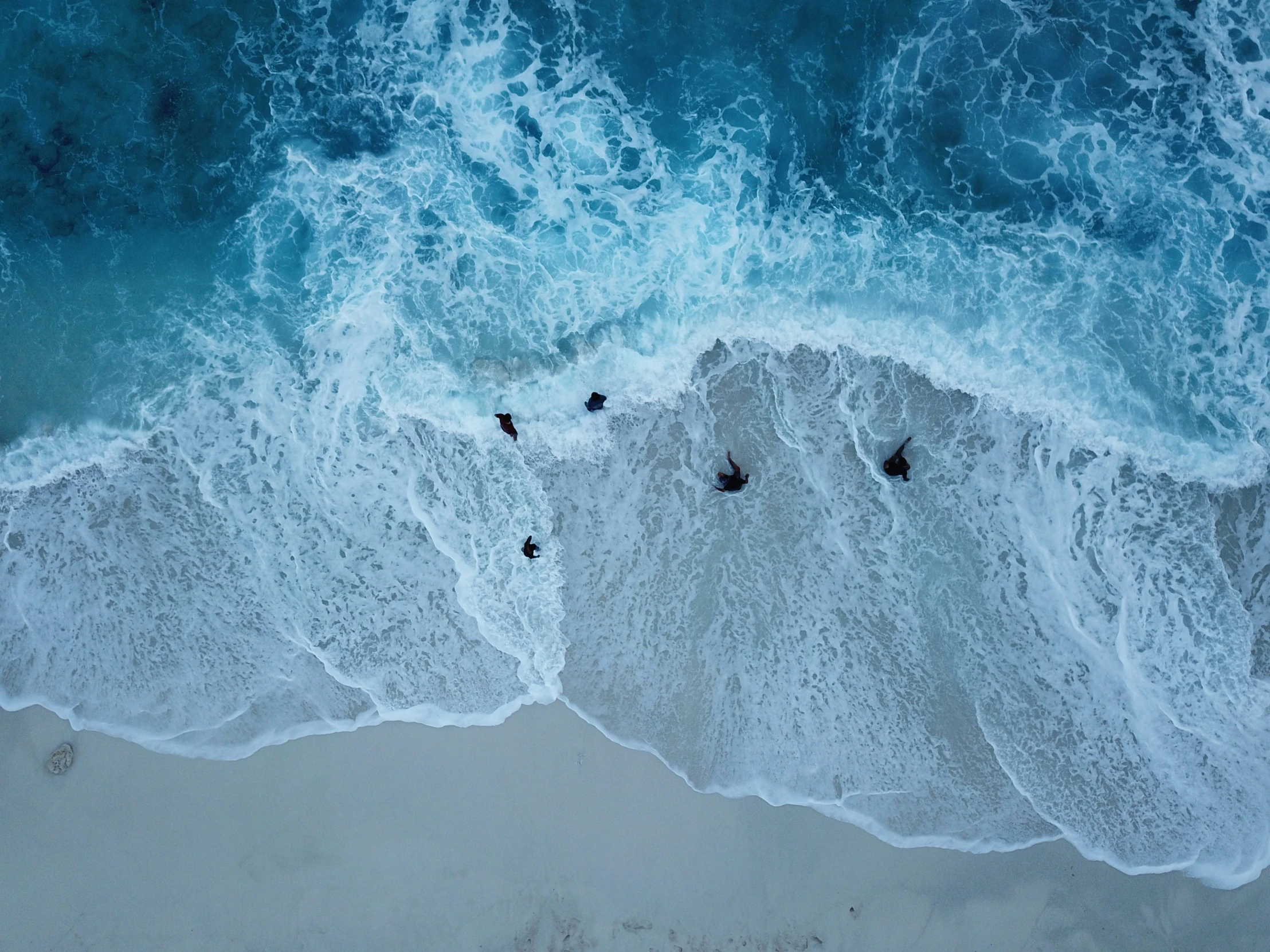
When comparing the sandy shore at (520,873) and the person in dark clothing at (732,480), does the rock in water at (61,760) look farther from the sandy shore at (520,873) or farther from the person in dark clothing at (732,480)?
the person in dark clothing at (732,480)

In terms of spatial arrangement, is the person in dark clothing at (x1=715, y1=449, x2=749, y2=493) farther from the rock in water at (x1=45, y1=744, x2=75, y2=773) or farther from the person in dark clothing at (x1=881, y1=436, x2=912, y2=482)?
the rock in water at (x1=45, y1=744, x2=75, y2=773)

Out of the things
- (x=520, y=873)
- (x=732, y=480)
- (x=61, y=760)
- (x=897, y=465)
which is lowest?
(x=61, y=760)

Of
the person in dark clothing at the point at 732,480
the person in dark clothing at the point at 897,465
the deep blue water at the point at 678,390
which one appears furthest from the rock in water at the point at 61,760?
the person in dark clothing at the point at 897,465

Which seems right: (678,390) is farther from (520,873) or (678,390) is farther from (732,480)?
(520,873)

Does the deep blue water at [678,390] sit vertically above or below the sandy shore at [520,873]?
above

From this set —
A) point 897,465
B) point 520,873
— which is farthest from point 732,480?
point 520,873

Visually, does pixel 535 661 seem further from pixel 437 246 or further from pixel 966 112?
pixel 966 112
